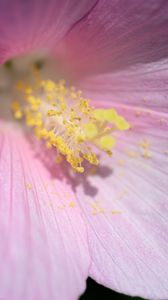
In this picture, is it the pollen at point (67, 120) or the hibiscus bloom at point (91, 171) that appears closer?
the hibiscus bloom at point (91, 171)

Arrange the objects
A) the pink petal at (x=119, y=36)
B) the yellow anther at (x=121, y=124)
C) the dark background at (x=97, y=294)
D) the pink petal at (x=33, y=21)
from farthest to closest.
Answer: the dark background at (x=97, y=294) < the yellow anther at (x=121, y=124) < the pink petal at (x=119, y=36) < the pink petal at (x=33, y=21)

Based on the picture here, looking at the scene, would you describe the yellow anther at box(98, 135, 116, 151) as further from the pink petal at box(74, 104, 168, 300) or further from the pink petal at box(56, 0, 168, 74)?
the pink petal at box(56, 0, 168, 74)

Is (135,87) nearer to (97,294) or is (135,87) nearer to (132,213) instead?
(132,213)

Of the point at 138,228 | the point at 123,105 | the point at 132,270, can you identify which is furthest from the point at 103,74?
the point at 132,270

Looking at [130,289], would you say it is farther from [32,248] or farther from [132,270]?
[32,248]

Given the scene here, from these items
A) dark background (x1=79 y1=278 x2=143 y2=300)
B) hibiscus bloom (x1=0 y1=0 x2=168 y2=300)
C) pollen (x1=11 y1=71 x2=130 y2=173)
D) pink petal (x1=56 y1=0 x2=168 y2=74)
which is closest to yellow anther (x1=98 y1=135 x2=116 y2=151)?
pollen (x1=11 y1=71 x2=130 y2=173)

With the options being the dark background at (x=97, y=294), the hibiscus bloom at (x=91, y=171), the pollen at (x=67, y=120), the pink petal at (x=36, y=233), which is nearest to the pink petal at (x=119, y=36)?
the hibiscus bloom at (x=91, y=171)

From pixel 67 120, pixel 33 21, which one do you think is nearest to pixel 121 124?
pixel 67 120

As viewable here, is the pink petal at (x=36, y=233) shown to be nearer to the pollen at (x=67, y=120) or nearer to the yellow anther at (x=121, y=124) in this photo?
the pollen at (x=67, y=120)
